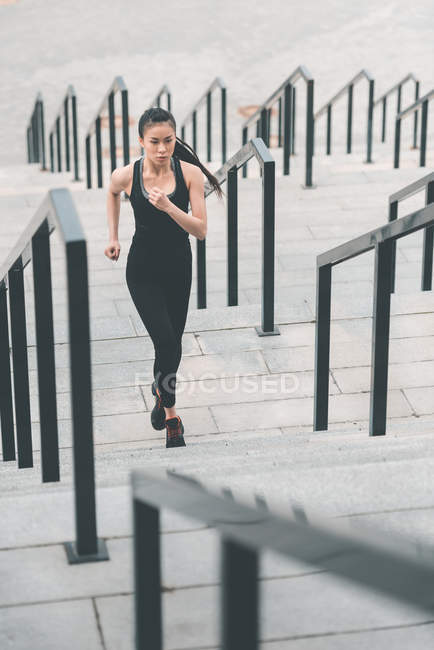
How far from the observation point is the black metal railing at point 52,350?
2.40 metres

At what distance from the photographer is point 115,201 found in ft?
14.4

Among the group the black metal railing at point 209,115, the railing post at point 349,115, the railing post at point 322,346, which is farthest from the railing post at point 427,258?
the railing post at point 349,115

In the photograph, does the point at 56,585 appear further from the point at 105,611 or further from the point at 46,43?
the point at 46,43

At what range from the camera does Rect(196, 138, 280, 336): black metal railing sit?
5.16 m

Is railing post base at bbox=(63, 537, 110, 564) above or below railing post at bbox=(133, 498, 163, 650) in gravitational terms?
below

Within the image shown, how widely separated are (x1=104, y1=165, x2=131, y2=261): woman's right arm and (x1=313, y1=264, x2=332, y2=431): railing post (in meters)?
0.80

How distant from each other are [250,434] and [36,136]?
294 inches

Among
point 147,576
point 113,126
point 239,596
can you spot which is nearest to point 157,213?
point 147,576

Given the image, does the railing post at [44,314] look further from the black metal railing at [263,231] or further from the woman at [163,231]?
the black metal railing at [263,231]

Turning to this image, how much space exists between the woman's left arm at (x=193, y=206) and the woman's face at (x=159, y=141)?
0.13 m

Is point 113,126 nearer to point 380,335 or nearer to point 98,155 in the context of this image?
point 98,155

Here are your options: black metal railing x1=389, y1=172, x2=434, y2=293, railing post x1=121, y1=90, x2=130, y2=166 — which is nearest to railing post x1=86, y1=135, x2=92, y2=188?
railing post x1=121, y1=90, x2=130, y2=166

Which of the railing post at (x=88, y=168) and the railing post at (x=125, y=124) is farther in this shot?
the railing post at (x=88, y=168)

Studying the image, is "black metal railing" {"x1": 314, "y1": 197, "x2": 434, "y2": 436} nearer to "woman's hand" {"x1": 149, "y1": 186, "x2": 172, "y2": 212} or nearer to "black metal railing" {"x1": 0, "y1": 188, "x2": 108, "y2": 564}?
"woman's hand" {"x1": 149, "y1": 186, "x2": 172, "y2": 212}
